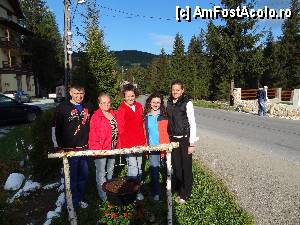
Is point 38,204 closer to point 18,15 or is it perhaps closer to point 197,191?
point 197,191

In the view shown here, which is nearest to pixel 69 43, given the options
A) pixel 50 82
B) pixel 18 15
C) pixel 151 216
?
pixel 151 216

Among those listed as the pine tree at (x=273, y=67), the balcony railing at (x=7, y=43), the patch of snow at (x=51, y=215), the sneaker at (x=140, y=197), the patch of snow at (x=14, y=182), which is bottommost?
the patch of snow at (x=14, y=182)

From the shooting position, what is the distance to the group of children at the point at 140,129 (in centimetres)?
554

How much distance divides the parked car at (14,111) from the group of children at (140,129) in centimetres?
1281

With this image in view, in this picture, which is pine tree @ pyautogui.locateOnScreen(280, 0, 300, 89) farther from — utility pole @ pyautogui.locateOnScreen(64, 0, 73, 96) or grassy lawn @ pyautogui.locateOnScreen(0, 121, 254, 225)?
grassy lawn @ pyautogui.locateOnScreen(0, 121, 254, 225)

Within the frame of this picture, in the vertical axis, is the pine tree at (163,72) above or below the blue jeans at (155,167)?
above

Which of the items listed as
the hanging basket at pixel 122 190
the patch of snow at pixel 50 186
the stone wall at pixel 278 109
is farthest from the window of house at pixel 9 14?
the hanging basket at pixel 122 190

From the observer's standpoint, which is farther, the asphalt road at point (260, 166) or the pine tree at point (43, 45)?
the pine tree at point (43, 45)

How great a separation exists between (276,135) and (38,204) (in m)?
9.69

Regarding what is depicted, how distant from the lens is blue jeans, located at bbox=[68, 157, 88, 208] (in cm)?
561

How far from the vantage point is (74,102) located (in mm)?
5586

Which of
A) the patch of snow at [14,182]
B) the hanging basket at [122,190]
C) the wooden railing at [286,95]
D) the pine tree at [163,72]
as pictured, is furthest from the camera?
the pine tree at [163,72]

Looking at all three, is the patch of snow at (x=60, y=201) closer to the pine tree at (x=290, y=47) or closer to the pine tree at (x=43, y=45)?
the pine tree at (x=290, y=47)

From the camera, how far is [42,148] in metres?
7.48
